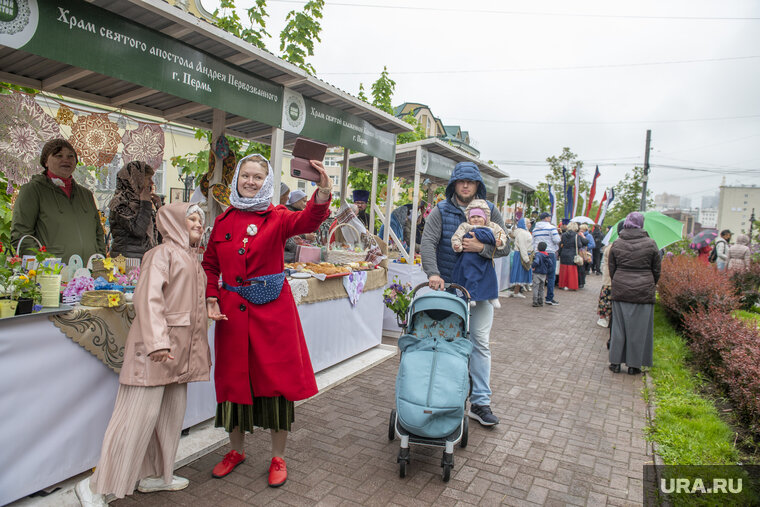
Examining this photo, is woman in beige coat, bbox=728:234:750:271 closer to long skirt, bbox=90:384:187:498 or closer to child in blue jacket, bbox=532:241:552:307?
child in blue jacket, bbox=532:241:552:307

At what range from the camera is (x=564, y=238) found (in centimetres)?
1384

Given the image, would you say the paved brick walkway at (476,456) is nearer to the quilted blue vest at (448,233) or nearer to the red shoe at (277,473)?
the red shoe at (277,473)

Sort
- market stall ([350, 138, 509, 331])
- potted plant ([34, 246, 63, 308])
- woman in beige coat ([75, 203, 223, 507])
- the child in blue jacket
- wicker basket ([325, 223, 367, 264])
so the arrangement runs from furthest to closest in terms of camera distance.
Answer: the child in blue jacket < market stall ([350, 138, 509, 331]) < wicker basket ([325, 223, 367, 264]) < potted plant ([34, 246, 63, 308]) < woman in beige coat ([75, 203, 223, 507])

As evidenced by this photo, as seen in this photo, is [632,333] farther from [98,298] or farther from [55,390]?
[55,390]

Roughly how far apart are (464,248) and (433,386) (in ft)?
4.25

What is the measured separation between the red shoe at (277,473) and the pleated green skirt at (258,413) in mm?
284

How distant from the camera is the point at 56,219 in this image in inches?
160

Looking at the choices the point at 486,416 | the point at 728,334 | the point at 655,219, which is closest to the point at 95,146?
the point at 486,416

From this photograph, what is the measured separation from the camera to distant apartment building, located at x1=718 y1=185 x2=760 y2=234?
82625mm

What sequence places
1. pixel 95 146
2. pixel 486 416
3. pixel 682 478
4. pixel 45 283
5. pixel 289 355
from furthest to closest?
pixel 95 146 < pixel 486 416 < pixel 682 478 < pixel 289 355 < pixel 45 283

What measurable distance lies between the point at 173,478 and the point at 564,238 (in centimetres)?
1274

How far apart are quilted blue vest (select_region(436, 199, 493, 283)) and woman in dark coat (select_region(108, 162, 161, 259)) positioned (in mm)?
2749

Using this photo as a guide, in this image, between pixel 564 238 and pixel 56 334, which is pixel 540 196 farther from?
pixel 56 334

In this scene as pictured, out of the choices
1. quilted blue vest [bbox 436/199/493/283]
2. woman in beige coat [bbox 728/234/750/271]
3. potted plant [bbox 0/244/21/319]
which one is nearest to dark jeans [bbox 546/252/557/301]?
woman in beige coat [bbox 728/234/750/271]
